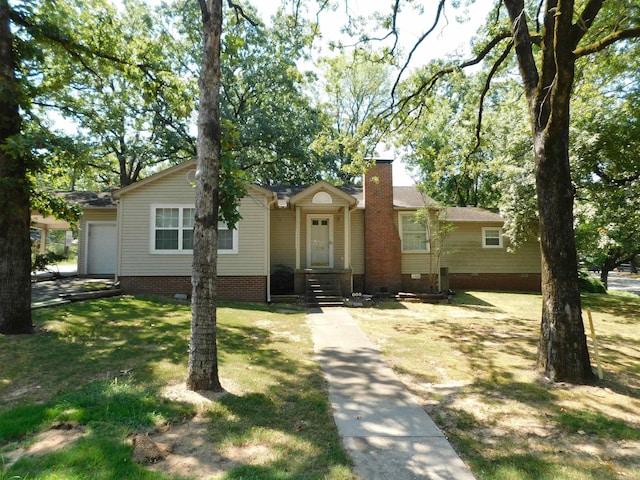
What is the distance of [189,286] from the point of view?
12.7 meters

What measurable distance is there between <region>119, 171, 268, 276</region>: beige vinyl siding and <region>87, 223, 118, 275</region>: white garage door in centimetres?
391

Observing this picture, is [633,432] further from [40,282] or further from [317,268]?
[40,282]

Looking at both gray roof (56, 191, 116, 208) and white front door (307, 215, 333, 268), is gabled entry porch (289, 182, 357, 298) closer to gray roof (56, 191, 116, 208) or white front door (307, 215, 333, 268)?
white front door (307, 215, 333, 268)

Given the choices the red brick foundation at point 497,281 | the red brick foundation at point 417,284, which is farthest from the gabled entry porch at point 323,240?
the red brick foundation at point 497,281

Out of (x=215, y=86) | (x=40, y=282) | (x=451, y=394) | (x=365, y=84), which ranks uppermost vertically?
(x=365, y=84)

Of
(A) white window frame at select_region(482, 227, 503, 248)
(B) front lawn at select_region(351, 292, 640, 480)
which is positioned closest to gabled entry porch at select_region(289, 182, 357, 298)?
(B) front lawn at select_region(351, 292, 640, 480)

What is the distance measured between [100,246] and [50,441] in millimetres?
14351

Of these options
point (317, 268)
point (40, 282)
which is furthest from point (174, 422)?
point (40, 282)

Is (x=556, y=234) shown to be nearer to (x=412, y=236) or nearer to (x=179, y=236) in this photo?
(x=412, y=236)

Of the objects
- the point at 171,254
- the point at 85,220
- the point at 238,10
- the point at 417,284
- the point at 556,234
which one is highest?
the point at 238,10

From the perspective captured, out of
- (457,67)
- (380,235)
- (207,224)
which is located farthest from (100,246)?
(457,67)

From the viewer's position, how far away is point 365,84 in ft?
100

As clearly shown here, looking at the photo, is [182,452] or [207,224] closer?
[182,452]

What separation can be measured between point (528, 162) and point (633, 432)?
46.1ft
